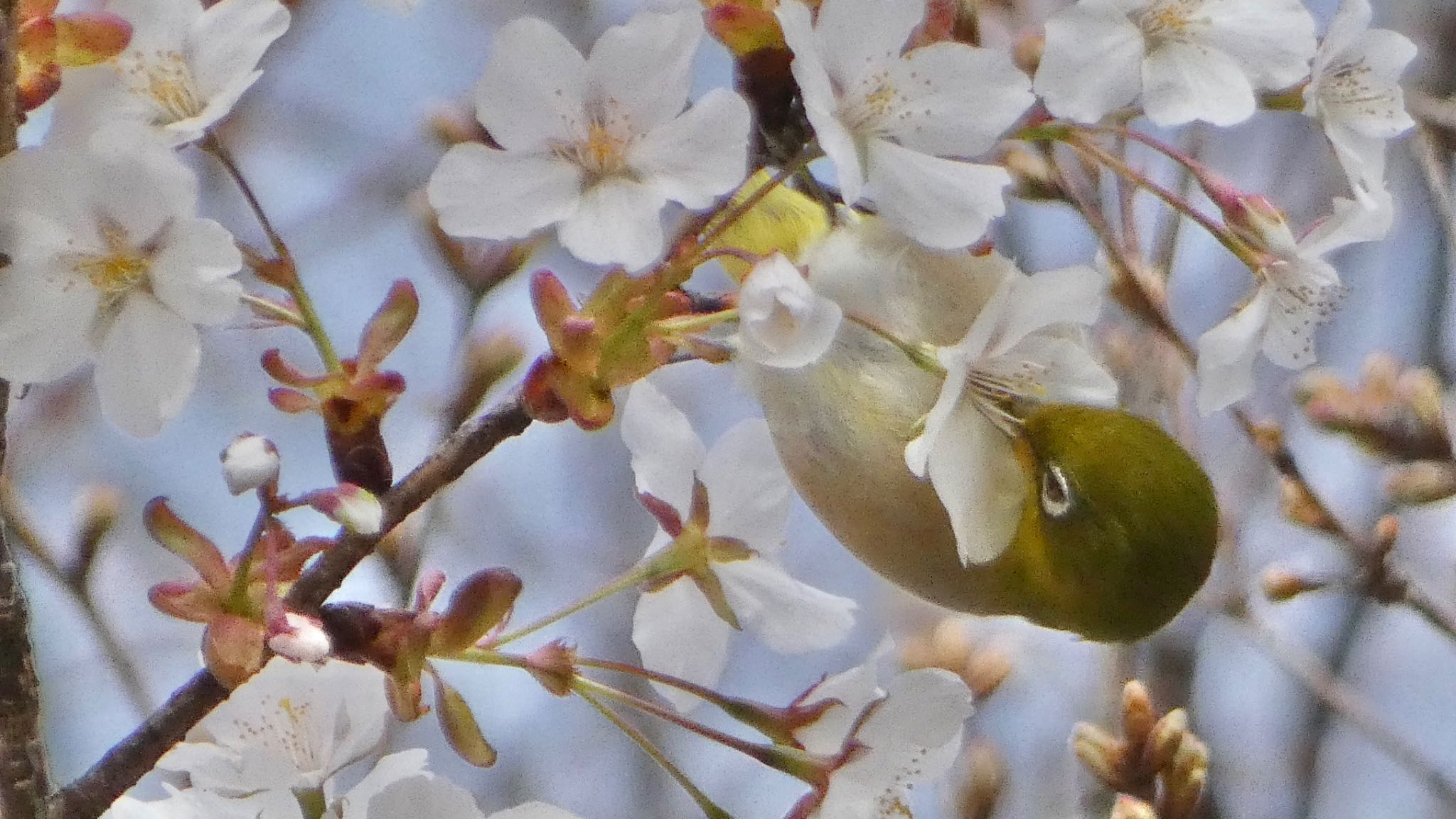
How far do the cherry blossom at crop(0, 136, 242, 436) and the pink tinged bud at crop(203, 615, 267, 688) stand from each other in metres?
0.09

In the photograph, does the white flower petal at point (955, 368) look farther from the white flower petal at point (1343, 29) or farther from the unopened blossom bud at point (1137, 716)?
the unopened blossom bud at point (1137, 716)

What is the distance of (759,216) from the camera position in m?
0.89

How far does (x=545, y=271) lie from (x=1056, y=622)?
1.89ft

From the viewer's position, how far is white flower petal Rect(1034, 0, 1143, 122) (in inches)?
21.3

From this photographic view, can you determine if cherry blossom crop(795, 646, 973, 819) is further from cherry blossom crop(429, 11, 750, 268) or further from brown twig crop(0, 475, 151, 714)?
brown twig crop(0, 475, 151, 714)

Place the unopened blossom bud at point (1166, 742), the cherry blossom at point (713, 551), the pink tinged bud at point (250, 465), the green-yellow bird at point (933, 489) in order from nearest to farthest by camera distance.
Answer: the pink tinged bud at point (250, 465) → the cherry blossom at point (713, 551) → the green-yellow bird at point (933, 489) → the unopened blossom bud at point (1166, 742)

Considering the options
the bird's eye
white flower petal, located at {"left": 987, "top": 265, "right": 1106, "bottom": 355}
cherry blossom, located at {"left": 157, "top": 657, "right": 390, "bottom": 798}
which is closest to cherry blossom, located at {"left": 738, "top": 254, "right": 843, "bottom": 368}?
white flower petal, located at {"left": 987, "top": 265, "right": 1106, "bottom": 355}

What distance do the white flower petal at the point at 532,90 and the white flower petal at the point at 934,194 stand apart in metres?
0.13

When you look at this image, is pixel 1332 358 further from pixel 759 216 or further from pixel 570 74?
pixel 570 74

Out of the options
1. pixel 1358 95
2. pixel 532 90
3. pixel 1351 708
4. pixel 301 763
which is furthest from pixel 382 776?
pixel 1351 708

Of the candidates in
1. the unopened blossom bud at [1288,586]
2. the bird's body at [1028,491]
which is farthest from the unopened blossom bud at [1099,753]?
the unopened blossom bud at [1288,586]

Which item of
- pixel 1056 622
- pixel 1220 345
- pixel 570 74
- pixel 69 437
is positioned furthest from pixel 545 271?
pixel 69 437

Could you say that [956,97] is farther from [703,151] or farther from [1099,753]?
[1099,753]

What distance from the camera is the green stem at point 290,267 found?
20.9 inches
